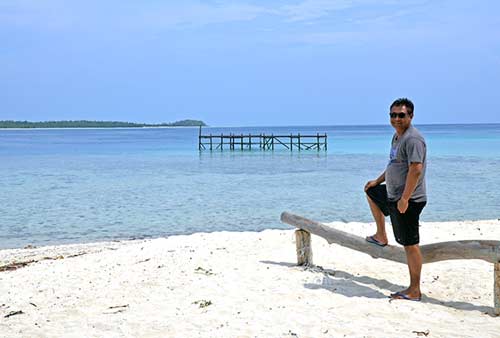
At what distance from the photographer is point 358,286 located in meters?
6.67

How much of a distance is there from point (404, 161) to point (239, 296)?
221 centimetres

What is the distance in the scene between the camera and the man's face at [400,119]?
5.54 m

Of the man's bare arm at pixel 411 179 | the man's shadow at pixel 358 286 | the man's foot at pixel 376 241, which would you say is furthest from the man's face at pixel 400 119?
the man's shadow at pixel 358 286

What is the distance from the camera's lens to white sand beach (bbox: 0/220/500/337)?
210 inches

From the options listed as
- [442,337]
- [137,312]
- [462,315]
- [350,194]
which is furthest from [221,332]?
[350,194]

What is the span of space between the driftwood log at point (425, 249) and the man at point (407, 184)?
29cm

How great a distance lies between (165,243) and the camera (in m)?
10.3

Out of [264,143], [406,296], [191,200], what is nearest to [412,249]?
[406,296]

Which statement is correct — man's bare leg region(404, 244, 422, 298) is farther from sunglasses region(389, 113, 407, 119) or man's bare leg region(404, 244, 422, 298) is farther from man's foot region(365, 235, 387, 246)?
sunglasses region(389, 113, 407, 119)

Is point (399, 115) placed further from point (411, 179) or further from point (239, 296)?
point (239, 296)

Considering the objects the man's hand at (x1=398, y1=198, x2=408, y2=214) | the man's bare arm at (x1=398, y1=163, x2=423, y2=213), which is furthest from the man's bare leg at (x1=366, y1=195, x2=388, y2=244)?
the man's bare arm at (x1=398, y1=163, x2=423, y2=213)

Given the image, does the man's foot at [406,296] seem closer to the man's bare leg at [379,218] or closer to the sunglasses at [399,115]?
the man's bare leg at [379,218]

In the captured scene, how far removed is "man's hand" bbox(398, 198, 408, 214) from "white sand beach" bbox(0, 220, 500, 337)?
0.95m

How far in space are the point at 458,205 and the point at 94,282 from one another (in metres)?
14.9
